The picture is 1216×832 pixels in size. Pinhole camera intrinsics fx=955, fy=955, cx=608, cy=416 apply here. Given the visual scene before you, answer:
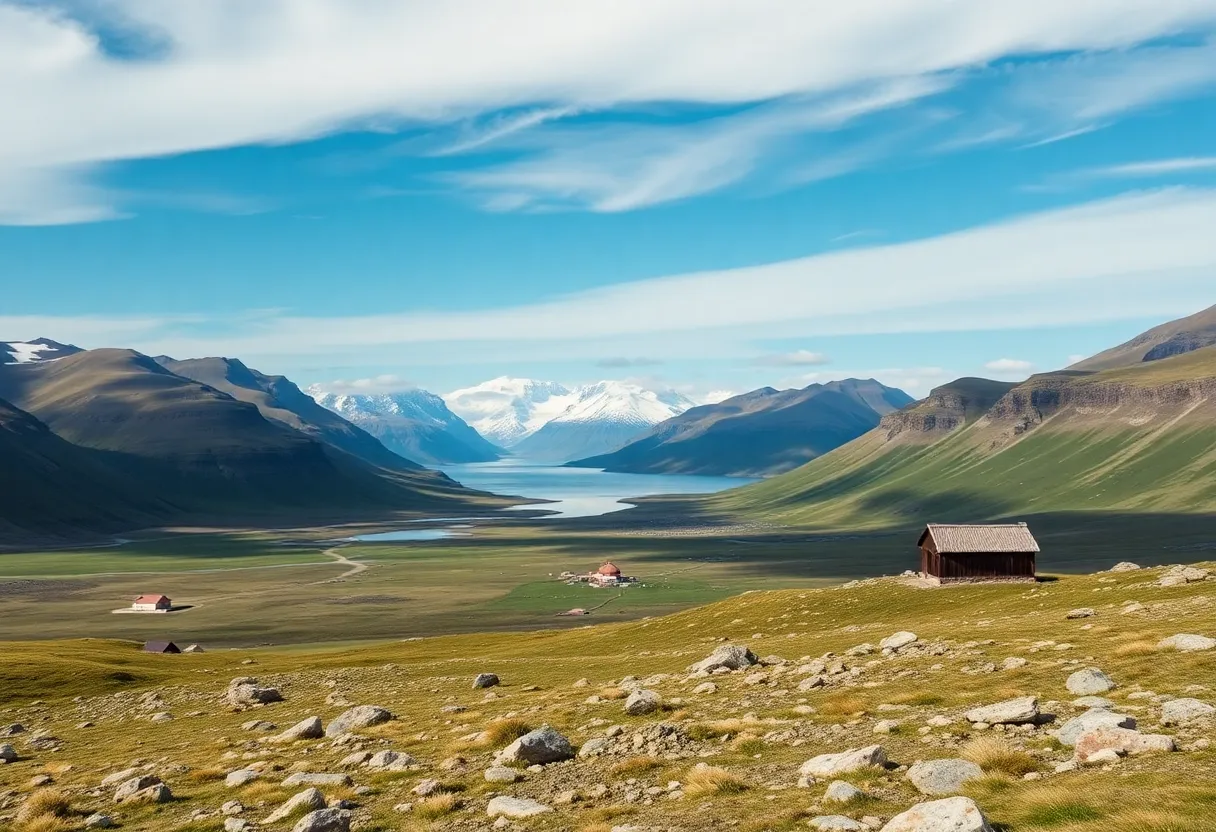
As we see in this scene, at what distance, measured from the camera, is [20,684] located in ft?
199

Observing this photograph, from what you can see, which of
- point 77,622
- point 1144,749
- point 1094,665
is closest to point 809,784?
point 1144,749

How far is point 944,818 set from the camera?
48.5 ft

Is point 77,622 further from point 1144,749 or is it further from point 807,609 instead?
point 1144,749

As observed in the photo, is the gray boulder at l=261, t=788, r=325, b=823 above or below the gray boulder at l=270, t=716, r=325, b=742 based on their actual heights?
above

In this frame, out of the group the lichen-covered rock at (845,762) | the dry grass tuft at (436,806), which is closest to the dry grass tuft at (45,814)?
the dry grass tuft at (436,806)

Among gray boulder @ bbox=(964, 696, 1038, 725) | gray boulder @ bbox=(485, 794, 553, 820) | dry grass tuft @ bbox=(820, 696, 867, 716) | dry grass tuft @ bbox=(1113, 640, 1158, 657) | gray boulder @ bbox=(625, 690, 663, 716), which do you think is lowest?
gray boulder @ bbox=(625, 690, 663, 716)

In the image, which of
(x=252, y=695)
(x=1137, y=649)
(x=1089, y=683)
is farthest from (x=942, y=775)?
(x=252, y=695)

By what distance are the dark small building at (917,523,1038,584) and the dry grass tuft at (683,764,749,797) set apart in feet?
236

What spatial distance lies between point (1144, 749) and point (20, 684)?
6443cm

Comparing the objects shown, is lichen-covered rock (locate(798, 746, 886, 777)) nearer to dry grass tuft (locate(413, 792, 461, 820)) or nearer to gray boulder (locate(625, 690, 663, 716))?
dry grass tuft (locate(413, 792, 461, 820))

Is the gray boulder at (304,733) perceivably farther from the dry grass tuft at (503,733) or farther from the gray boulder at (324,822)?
the gray boulder at (324,822)

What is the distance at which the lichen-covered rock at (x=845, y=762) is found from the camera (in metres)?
19.9

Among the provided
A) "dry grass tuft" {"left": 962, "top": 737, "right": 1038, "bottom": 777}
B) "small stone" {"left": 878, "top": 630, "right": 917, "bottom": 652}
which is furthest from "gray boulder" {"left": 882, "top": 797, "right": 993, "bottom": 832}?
"small stone" {"left": 878, "top": 630, "right": 917, "bottom": 652}

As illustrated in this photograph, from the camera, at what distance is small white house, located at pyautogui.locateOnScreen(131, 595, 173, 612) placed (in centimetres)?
17700
